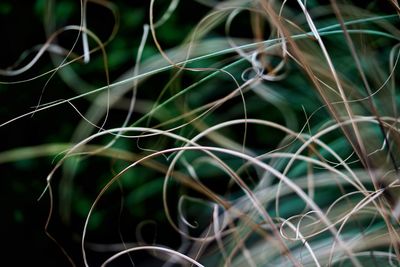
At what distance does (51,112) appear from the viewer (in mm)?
941

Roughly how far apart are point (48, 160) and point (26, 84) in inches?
4.7

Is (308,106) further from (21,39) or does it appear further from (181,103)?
(21,39)

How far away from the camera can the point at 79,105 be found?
0.96m

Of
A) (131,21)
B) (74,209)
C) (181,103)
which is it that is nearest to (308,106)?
(181,103)

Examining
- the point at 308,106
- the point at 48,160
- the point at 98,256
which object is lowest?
the point at 98,256

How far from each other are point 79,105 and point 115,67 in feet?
0.28

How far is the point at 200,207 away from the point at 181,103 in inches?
6.9

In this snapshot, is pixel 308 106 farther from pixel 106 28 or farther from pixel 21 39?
pixel 21 39

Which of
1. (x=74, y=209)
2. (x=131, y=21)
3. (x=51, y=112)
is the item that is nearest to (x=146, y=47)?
(x=131, y=21)

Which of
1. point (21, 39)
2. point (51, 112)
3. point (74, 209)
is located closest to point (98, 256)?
point (74, 209)

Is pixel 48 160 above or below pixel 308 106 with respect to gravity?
below

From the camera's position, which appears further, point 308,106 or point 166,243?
point 166,243

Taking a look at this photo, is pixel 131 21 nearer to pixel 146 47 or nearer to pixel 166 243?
pixel 146 47

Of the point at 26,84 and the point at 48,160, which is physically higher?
the point at 26,84
